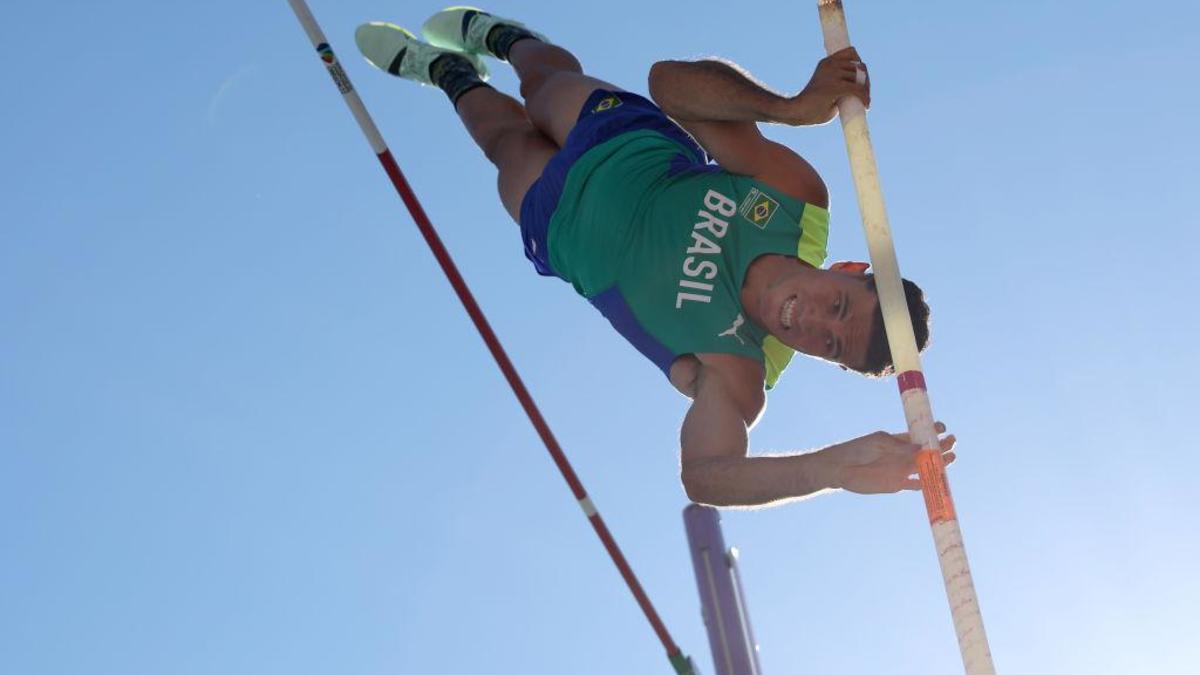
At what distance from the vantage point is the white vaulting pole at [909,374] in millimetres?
3557

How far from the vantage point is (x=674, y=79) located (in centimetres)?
465

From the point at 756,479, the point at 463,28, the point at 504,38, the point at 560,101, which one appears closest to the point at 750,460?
the point at 756,479

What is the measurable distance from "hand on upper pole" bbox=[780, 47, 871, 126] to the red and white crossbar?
2387mm

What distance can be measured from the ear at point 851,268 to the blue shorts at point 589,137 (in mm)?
751

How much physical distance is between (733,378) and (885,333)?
577 millimetres

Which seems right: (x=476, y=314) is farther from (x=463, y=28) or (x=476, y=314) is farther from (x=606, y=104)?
(x=606, y=104)

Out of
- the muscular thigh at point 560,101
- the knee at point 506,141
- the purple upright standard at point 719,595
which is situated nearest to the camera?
the purple upright standard at point 719,595

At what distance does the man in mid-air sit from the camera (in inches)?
177

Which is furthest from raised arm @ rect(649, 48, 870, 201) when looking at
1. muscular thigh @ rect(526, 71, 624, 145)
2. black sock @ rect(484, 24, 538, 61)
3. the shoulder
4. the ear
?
black sock @ rect(484, 24, 538, 61)

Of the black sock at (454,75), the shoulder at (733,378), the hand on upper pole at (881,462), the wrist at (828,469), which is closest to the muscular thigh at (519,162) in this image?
the black sock at (454,75)

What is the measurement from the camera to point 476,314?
6551mm

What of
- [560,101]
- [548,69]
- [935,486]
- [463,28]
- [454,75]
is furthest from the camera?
[463,28]

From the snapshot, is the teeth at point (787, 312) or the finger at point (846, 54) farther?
the teeth at point (787, 312)

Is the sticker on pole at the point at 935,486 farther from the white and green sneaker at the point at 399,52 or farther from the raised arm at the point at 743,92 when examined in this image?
the white and green sneaker at the point at 399,52
